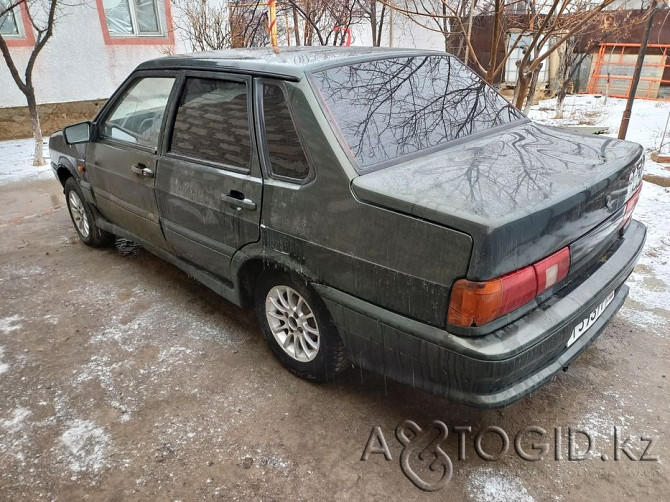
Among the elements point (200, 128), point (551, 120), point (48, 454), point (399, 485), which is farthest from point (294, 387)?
point (551, 120)

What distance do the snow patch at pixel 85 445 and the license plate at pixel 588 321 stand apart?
2.16 m

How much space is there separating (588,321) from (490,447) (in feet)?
2.39

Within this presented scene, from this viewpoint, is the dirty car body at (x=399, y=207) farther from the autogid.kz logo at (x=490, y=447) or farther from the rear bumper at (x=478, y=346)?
the autogid.kz logo at (x=490, y=447)

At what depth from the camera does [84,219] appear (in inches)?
174

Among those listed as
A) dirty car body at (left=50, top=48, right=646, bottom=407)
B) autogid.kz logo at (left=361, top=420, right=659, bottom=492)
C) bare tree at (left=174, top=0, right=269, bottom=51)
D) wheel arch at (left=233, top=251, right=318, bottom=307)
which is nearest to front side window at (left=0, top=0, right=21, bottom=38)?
bare tree at (left=174, top=0, right=269, bottom=51)

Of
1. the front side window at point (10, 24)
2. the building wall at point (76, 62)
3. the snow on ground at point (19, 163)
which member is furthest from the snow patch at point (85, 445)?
the front side window at point (10, 24)

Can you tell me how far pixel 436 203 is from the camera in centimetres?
179

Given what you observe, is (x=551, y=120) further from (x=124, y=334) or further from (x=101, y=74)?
(x=124, y=334)

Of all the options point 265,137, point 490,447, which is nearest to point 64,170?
point 265,137

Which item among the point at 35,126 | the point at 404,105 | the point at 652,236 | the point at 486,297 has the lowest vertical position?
the point at 652,236

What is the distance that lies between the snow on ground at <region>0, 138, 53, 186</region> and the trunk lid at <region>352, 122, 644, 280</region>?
6803 mm

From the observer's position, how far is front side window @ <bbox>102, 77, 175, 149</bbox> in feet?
10.3

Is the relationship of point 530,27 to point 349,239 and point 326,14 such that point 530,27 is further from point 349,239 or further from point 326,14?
point 326,14

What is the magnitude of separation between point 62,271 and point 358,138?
313cm
